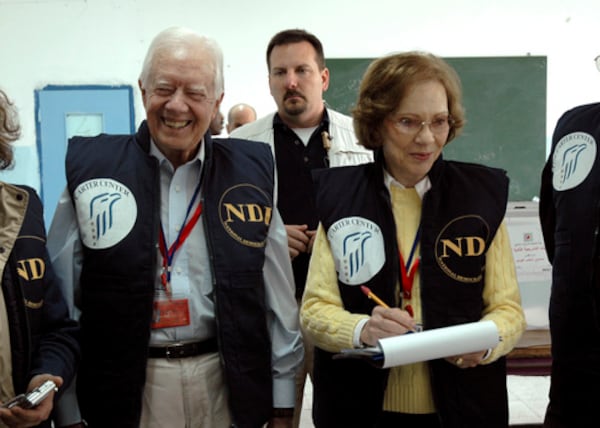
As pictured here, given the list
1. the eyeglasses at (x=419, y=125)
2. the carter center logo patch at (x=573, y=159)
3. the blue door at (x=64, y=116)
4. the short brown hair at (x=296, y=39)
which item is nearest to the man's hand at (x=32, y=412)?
the eyeglasses at (x=419, y=125)

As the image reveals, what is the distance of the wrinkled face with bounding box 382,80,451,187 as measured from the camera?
151cm

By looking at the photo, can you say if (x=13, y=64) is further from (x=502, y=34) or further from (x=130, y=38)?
(x=502, y=34)

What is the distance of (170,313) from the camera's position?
1.54 meters

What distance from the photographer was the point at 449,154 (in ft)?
16.5

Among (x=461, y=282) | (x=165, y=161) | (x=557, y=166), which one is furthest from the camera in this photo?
(x=557, y=166)

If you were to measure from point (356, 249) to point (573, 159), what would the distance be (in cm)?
73

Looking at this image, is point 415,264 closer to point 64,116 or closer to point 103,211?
point 103,211

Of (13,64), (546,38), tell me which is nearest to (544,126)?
(546,38)

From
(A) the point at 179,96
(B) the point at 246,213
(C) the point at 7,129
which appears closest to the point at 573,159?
(B) the point at 246,213

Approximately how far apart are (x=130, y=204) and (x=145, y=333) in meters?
0.35

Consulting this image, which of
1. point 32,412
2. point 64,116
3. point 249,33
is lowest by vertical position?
point 32,412

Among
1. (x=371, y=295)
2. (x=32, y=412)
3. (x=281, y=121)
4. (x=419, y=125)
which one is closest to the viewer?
(x=32, y=412)

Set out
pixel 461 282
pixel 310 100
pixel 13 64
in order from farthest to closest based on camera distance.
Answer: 1. pixel 13 64
2. pixel 310 100
3. pixel 461 282

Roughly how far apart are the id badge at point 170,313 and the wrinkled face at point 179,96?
43 cm
